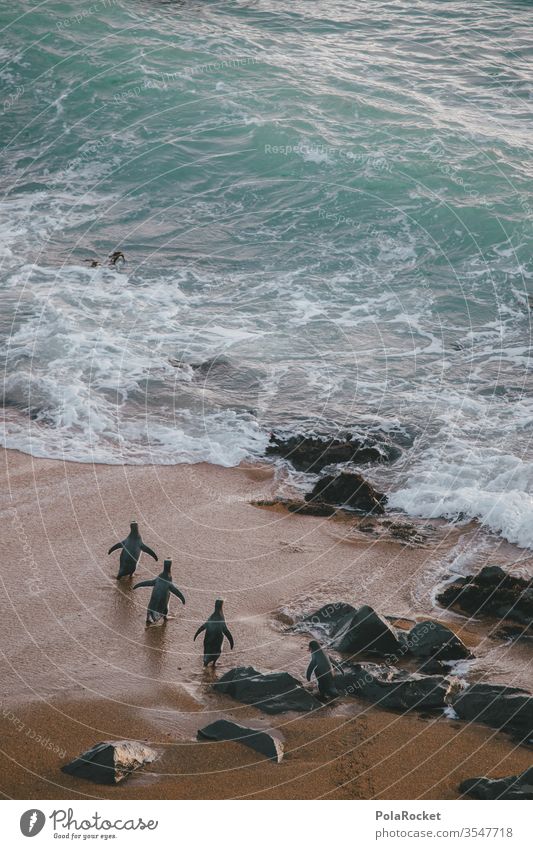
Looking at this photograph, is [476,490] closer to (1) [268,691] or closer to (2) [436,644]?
(2) [436,644]

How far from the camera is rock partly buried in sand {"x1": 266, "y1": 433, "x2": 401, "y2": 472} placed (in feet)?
72.4

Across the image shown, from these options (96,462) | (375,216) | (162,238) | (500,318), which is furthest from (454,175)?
(96,462)

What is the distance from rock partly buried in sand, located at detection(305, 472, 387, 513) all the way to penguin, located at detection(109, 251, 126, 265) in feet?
44.6

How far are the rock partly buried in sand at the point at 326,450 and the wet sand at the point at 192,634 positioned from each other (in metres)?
0.96

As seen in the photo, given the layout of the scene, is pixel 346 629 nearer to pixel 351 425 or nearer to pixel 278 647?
pixel 278 647

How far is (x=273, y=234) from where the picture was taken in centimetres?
3306

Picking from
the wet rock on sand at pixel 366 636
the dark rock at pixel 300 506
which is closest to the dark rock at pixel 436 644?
the wet rock on sand at pixel 366 636

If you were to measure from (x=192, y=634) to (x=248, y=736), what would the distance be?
3289mm

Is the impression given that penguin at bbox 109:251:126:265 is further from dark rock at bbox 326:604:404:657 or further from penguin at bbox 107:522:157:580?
dark rock at bbox 326:604:404:657

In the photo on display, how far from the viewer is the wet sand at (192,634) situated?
1221 cm

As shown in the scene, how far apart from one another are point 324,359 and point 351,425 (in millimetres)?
3645

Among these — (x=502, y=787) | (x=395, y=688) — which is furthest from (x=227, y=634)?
(x=502, y=787)

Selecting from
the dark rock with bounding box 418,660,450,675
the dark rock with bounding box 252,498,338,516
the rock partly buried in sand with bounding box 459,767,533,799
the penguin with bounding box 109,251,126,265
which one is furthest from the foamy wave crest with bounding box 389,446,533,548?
the penguin with bounding box 109,251,126,265

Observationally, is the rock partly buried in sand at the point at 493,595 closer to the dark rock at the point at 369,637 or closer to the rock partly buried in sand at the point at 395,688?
the dark rock at the point at 369,637
